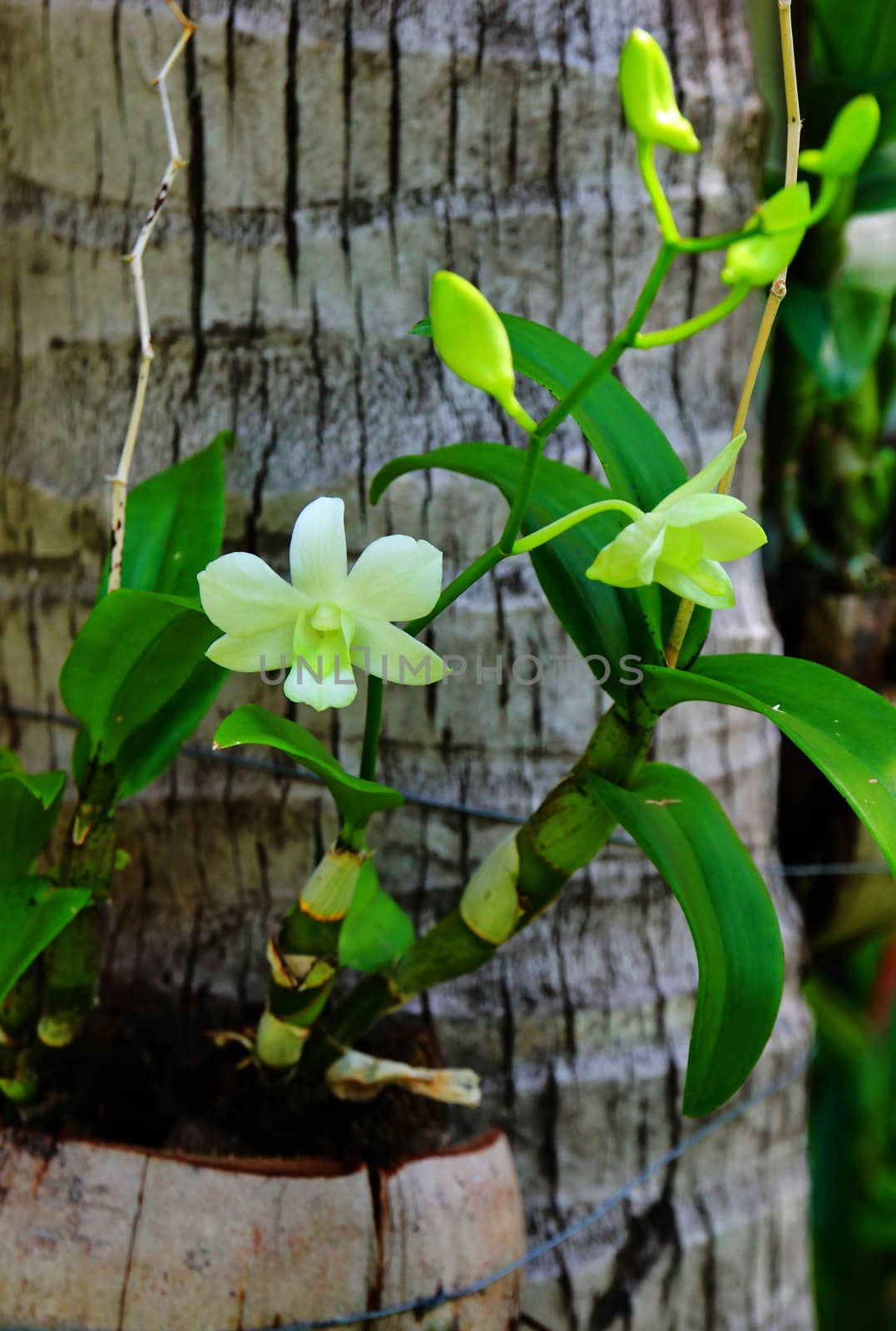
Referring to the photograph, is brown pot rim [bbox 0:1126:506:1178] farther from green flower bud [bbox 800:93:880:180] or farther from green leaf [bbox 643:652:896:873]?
green flower bud [bbox 800:93:880:180]

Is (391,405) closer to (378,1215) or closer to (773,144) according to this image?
(378,1215)

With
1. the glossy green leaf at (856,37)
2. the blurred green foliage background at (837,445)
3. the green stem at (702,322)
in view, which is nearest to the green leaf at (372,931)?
the green stem at (702,322)

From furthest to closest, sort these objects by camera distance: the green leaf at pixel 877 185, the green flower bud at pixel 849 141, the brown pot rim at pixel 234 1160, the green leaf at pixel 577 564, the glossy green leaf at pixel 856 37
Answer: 1. the green leaf at pixel 877 185
2. the glossy green leaf at pixel 856 37
3. the brown pot rim at pixel 234 1160
4. the green leaf at pixel 577 564
5. the green flower bud at pixel 849 141

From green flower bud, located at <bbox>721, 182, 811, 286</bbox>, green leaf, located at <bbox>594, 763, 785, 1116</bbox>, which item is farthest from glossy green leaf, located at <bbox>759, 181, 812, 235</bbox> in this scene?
green leaf, located at <bbox>594, 763, 785, 1116</bbox>

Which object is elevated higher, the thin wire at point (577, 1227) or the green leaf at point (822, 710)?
the green leaf at point (822, 710)

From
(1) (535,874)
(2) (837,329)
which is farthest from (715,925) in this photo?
(2) (837,329)

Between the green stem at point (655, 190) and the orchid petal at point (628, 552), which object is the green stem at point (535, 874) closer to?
the orchid petal at point (628, 552)

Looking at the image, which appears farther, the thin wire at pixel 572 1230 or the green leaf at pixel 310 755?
the thin wire at pixel 572 1230

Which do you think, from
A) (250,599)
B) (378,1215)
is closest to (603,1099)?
(378,1215)

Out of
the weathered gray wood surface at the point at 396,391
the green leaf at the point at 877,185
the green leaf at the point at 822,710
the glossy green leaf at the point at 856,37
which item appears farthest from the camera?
the green leaf at the point at 877,185
